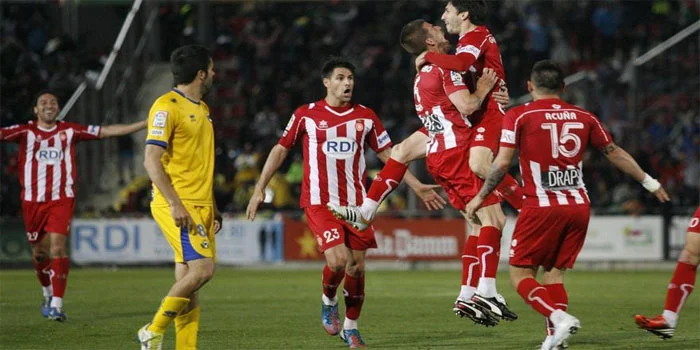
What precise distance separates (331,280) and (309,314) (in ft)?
9.11

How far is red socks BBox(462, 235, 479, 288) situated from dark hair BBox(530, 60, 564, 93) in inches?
71.7

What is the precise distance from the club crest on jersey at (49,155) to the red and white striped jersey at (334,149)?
4476 mm

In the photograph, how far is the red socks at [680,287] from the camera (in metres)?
9.83

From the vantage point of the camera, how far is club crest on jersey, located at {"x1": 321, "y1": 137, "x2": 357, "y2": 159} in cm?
1113

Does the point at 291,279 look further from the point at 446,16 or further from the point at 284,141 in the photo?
the point at 446,16

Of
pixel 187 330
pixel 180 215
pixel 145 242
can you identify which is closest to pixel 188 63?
pixel 180 215

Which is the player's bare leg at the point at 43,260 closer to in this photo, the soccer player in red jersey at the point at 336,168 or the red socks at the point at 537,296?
the soccer player in red jersey at the point at 336,168

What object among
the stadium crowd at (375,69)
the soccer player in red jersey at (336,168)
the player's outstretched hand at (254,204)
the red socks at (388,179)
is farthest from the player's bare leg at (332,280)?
the stadium crowd at (375,69)

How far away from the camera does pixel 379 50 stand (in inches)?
1136

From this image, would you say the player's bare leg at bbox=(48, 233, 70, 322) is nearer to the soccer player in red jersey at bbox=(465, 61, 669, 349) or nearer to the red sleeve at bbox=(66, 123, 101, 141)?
the red sleeve at bbox=(66, 123, 101, 141)

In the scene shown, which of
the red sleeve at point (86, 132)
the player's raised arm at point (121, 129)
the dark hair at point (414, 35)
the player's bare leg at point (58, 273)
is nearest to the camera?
→ the dark hair at point (414, 35)

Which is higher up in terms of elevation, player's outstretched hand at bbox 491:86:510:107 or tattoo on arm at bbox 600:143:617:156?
player's outstretched hand at bbox 491:86:510:107

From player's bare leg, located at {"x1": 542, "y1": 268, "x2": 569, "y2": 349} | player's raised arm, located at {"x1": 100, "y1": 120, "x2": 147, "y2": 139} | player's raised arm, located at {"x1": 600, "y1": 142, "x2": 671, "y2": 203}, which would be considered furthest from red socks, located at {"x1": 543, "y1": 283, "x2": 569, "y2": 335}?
player's raised arm, located at {"x1": 100, "y1": 120, "x2": 147, "y2": 139}

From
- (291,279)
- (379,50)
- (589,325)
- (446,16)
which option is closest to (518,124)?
(446,16)
